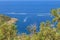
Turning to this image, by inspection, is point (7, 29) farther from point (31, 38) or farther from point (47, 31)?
point (47, 31)

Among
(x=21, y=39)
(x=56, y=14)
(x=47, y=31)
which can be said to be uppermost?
(x=56, y=14)

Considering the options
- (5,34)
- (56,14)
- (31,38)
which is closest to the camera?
(56,14)

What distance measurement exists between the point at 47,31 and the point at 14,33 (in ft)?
4.57

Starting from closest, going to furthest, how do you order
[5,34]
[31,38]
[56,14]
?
[56,14]
[31,38]
[5,34]

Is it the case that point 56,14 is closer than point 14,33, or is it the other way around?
point 56,14

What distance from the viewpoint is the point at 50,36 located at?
6.48 m

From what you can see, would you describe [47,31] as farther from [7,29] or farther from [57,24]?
[7,29]

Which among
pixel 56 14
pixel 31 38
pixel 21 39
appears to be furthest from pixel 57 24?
pixel 21 39

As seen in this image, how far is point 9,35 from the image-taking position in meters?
7.28

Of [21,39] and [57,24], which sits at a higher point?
[57,24]

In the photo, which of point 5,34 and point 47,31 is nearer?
point 47,31

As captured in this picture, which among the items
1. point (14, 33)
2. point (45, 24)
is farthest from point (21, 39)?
point (45, 24)

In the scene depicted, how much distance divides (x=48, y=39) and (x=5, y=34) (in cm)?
147

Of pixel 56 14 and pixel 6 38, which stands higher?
pixel 56 14
